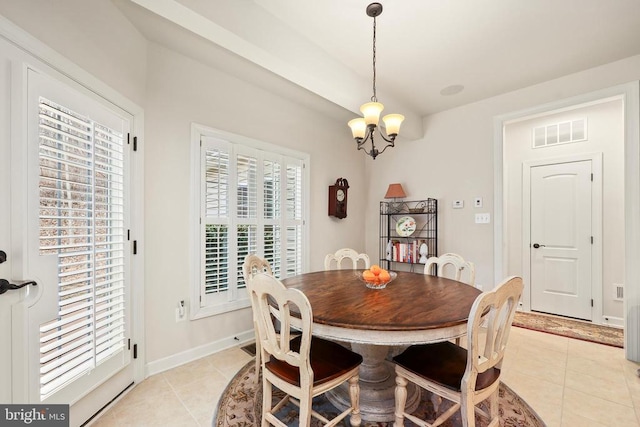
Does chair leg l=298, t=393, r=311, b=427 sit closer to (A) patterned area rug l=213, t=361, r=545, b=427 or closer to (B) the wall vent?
(A) patterned area rug l=213, t=361, r=545, b=427

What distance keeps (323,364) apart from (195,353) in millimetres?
1603

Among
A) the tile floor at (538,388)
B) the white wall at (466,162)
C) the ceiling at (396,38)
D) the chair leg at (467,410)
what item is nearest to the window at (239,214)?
the tile floor at (538,388)

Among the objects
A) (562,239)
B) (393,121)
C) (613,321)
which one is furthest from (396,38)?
(613,321)

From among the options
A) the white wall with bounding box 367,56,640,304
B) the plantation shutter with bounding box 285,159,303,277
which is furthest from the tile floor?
the plantation shutter with bounding box 285,159,303,277

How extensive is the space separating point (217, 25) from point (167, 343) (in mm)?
2473

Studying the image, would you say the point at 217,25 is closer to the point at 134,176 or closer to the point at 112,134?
the point at 112,134

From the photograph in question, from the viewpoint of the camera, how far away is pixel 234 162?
281 cm

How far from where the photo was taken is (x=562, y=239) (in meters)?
3.65

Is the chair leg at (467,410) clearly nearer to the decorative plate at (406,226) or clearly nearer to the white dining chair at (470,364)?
the white dining chair at (470,364)

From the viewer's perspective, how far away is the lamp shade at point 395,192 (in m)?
3.91

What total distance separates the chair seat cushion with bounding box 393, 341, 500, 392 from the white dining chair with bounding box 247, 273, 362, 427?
1.00 feet

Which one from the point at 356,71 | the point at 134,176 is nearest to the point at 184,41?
the point at 134,176

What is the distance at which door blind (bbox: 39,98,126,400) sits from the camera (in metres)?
1.44

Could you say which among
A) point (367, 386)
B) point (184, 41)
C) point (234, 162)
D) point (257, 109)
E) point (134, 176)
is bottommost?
point (367, 386)
